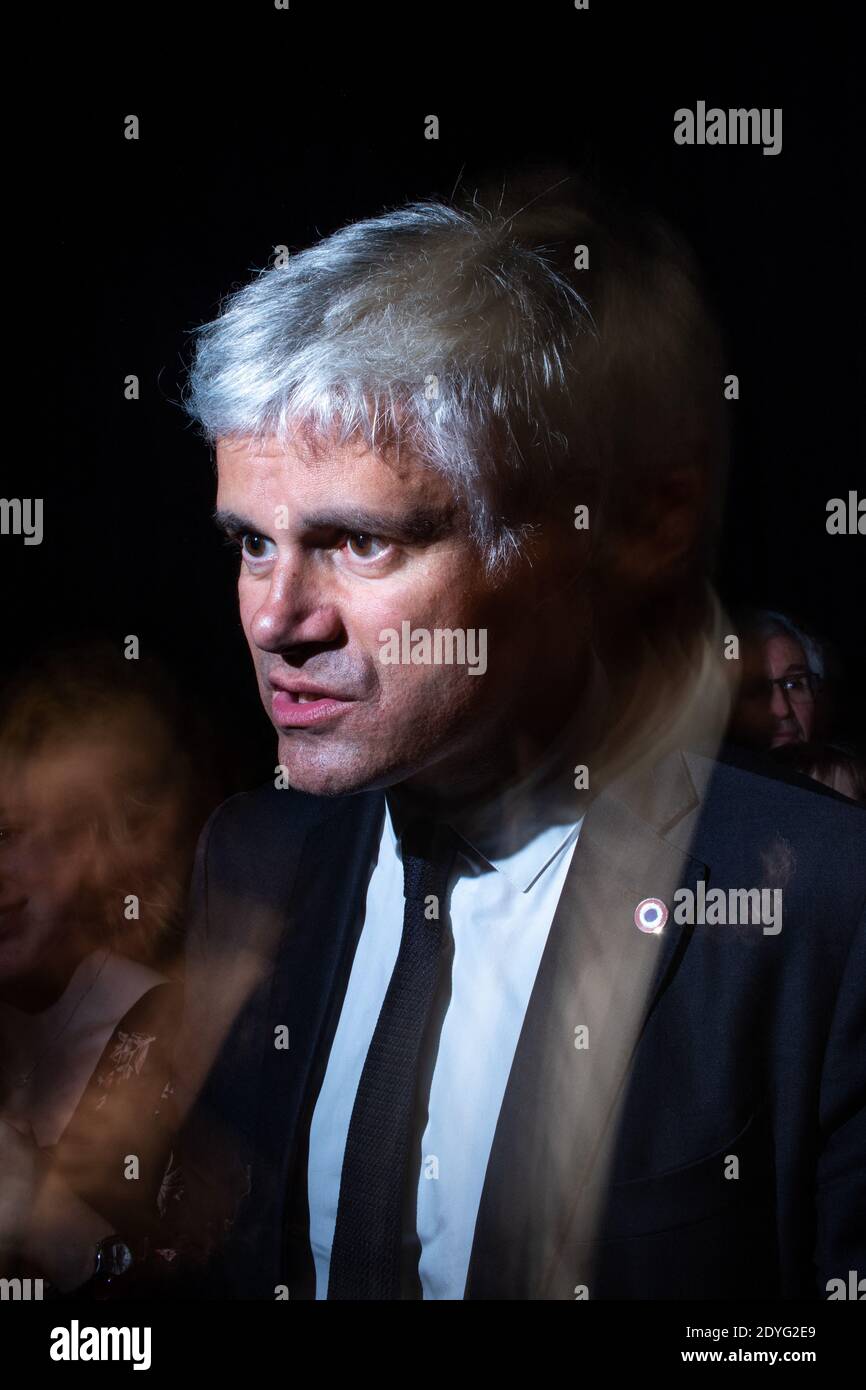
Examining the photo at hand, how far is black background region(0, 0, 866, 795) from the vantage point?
4.40 feet

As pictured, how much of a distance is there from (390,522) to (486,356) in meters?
0.22

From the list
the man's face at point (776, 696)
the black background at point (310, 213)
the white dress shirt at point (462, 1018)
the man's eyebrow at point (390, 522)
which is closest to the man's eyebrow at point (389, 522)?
the man's eyebrow at point (390, 522)

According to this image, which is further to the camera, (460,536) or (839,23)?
(839,23)

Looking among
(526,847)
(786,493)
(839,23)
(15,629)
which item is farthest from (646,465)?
(15,629)

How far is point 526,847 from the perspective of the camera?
1.35 m

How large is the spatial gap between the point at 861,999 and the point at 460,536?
0.70 meters

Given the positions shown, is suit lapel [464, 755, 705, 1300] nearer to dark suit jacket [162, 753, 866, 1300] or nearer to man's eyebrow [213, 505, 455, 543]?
dark suit jacket [162, 753, 866, 1300]

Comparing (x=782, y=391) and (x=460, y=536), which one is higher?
(x=782, y=391)

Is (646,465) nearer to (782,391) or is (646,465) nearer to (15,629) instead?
(782,391)

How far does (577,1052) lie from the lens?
4.18ft

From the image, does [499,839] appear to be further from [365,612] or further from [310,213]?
[310,213]

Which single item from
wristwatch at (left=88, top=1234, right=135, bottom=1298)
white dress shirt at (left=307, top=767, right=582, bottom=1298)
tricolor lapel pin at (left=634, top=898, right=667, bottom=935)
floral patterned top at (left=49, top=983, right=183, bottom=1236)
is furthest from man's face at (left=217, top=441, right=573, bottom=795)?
wristwatch at (left=88, top=1234, right=135, bottom=1298)
